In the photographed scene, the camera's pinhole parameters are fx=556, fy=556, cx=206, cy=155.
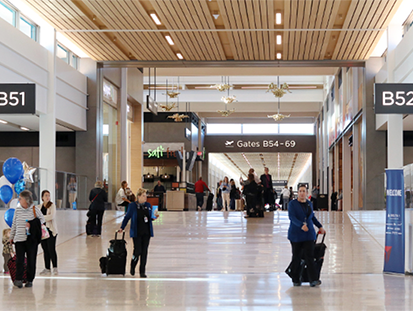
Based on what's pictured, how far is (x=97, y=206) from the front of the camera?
13.9 metres

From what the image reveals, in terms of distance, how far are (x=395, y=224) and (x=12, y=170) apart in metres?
6.37

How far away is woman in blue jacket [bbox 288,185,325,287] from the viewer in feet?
24.6

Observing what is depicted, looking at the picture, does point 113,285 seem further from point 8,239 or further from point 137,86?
point 137,86

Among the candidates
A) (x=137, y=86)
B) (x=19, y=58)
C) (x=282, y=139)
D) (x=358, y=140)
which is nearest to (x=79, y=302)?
(x=19, y=58)

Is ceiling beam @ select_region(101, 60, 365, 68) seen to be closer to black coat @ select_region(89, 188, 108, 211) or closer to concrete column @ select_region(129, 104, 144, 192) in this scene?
black coat @ select_region(89, 188, 108, 211)

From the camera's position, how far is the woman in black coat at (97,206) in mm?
13852

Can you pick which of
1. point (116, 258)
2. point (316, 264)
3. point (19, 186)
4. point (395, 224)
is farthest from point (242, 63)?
point (316, 264)

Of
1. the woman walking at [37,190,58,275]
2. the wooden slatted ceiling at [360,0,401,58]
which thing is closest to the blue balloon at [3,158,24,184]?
the woman walking at [37,190,58,275]

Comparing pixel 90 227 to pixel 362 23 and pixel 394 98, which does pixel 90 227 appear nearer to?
pixel 394 98

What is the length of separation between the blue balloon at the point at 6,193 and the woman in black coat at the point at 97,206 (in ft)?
14.5

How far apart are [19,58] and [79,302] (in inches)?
324

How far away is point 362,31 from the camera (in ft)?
48.7

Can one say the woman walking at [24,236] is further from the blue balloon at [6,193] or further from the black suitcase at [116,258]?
the blue balloon at [6,193]

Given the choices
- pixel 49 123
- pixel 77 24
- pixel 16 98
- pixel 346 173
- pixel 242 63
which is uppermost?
pixel 77 24
